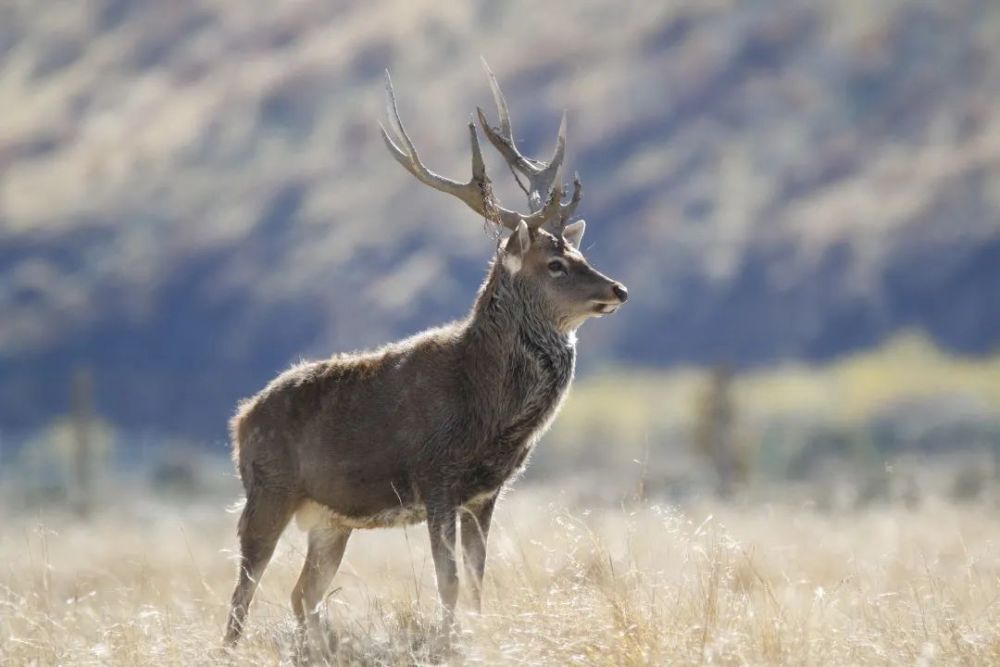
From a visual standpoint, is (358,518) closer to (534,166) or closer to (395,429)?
(395,429)

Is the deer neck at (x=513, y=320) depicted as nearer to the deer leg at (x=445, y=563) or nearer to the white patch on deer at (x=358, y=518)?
the white patch on deer at (x=358, y=518)

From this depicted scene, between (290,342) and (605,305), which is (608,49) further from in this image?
(605,305)

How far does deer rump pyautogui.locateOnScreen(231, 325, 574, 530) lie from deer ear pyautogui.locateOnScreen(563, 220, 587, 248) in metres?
1.05

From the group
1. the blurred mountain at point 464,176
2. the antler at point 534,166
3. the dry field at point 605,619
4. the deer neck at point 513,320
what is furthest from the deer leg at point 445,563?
the blurred mountain at point 464,176

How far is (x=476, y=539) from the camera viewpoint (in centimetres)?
887

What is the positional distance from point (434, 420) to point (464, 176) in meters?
117

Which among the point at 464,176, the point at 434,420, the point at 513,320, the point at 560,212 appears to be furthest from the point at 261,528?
the point at 464,176

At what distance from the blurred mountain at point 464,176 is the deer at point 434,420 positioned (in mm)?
94547

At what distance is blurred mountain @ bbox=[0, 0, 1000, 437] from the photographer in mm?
114438

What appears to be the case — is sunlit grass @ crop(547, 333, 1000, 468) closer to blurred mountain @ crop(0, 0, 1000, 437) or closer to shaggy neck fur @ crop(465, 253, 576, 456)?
blurred mountain @ crop(0, 0, 1000, 437)

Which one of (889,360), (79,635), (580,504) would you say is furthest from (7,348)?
(79,635)

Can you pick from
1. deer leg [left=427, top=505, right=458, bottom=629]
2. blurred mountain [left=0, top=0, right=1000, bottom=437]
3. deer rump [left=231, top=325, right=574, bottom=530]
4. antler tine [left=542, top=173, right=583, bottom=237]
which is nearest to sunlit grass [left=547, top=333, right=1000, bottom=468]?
blurred mountain [left=0, top=0, right=1000, bottom=437]

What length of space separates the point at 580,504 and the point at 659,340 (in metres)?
95.1

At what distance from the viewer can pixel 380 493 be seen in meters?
8.88
